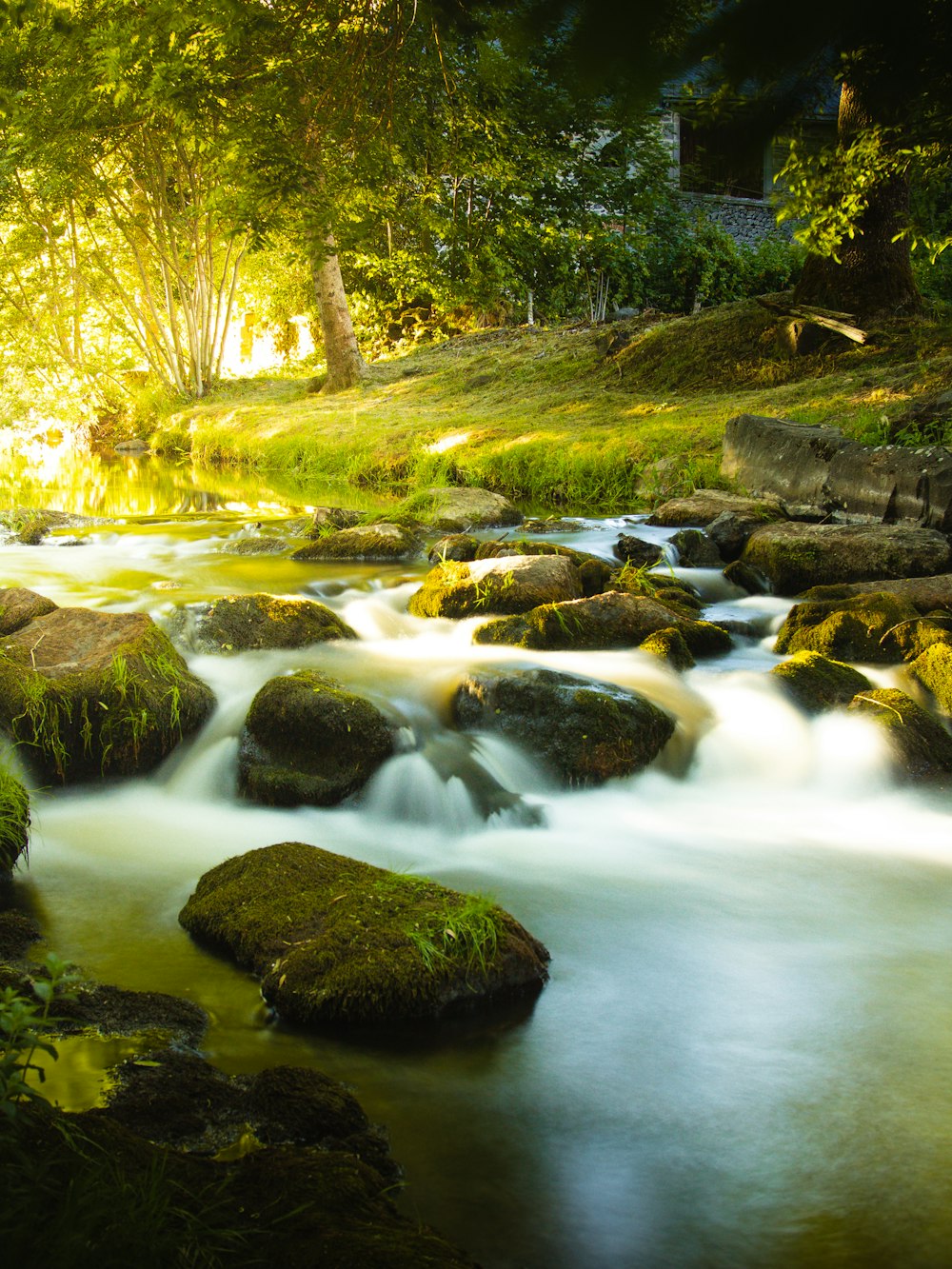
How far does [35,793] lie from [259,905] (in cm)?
191

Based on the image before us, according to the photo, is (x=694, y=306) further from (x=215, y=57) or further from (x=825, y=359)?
(x=215, y=57)

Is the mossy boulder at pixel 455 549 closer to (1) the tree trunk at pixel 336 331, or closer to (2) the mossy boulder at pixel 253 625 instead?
(2) the mossy boulder at pixel 253 625

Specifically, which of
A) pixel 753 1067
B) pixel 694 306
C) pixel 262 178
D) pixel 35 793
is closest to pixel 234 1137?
pixel 753 1067

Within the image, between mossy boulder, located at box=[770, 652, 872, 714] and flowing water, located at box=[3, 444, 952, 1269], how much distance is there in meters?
0.12

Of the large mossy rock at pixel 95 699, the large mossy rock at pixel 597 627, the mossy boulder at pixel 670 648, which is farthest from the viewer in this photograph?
the large mossy rock at pixel 597 627

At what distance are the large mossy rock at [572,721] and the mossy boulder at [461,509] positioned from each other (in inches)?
216

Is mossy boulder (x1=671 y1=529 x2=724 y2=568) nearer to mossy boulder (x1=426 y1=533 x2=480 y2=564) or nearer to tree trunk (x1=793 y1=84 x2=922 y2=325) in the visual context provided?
mossy boulder (x1=426 y1=533 x2=480 y2=564)

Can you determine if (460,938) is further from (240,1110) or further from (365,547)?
(365,547)

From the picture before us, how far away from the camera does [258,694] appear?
17.9ft

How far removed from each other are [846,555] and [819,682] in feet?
7.80

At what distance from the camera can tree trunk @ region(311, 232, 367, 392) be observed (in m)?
21.4

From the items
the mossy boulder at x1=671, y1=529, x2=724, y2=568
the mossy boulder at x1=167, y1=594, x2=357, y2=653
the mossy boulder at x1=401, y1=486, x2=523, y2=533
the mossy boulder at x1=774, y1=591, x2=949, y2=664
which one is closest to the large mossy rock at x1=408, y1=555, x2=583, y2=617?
the mossy boulder at x1=167, y1=594, x2=357, y2=653

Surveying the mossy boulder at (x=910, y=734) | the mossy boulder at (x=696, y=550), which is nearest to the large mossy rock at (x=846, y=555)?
the mossy boulder at (x=696, y=550)

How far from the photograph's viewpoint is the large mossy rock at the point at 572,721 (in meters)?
5.44
